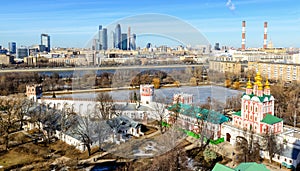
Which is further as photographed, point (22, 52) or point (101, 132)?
point (22, 52)

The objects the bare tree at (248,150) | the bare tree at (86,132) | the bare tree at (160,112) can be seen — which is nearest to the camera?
the bare tree at (248,150)

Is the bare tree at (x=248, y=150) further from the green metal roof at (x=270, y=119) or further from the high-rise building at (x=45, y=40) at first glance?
the high-rise building at (x=45, y=40)

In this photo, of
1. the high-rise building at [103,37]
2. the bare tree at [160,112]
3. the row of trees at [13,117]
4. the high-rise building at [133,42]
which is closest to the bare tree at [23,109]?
the row of trees at [13,117]

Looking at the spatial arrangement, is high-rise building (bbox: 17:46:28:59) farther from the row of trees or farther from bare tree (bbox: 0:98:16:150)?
bare tree (bbox: 0:98:16:150)

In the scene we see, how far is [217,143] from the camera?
520 centimetres

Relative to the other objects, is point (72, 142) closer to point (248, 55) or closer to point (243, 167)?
point (243, 167)

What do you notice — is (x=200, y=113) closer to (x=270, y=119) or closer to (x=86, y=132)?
(x=270, y=119)

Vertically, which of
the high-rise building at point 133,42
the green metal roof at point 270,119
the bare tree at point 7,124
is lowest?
the bare tree at point 7,124

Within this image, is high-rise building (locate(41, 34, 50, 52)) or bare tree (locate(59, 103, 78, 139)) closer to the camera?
bare tree (locate(59, 103, 78, 139))

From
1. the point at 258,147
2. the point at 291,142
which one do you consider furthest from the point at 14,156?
the point at 291,142

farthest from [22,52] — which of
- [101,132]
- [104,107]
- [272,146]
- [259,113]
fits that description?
[272,146]

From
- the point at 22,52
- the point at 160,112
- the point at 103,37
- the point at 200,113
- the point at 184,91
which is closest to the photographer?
the point at 103,37

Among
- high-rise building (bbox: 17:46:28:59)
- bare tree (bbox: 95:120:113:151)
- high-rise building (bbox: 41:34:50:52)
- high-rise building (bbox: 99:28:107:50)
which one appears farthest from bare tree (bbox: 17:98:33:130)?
high-rise building (bbox: 41:34:50:52)

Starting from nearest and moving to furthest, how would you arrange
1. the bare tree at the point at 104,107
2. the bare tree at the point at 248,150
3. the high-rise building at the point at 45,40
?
1. the bare tree at the point at 248,150
2. the bare tree at the point at 104,107
3. the high-rise building at the point at 45,40
